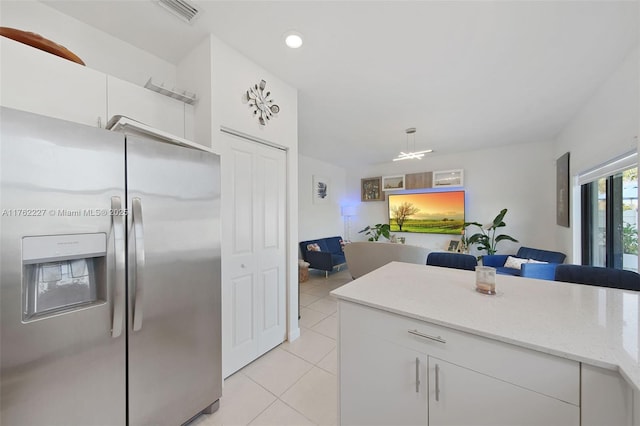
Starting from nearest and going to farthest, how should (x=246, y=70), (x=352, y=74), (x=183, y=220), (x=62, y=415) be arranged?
(x=62, y=415)
(x=183, y=220)
(x=246, y=70)
(x=352, y=74)

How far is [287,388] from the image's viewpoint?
1719 mm

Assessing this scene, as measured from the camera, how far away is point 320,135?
3781 mm

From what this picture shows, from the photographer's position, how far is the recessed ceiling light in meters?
1.64

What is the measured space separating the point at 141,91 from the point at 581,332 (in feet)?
8.47

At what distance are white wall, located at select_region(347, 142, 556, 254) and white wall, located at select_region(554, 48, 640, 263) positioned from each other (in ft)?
2.66

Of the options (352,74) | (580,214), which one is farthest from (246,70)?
(580,214)

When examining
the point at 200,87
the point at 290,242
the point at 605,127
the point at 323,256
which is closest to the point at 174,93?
the point at 200,87

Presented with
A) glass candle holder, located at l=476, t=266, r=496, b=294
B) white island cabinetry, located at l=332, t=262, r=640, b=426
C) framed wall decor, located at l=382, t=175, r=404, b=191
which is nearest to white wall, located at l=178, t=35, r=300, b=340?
white island cabinetry, located at l=332, t=262, r=640, b=426

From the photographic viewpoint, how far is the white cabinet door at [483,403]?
2.42 feet

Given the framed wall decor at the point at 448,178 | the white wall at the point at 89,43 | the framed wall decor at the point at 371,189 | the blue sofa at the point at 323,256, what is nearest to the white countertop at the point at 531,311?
the white wall at the point at 89,43

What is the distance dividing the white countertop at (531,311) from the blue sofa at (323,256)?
310 centimetres

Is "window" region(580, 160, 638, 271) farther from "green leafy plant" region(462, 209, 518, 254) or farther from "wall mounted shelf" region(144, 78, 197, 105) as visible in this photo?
"wall mounted shelf" region(144, 78, 197, 105)

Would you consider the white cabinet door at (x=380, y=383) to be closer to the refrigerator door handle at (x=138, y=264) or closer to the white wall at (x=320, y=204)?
the refrigerator door handle at (x=138, y=264)

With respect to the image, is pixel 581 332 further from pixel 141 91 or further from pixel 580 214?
pixel 580 214
